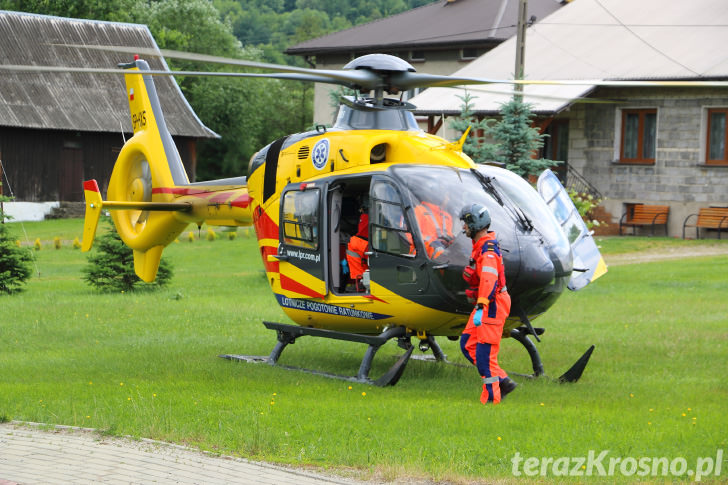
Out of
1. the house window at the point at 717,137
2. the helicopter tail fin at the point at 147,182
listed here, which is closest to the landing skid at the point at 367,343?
the helicopter tail fin at the point at 147,182

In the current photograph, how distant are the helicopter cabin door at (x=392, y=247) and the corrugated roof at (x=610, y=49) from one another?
21678 mm

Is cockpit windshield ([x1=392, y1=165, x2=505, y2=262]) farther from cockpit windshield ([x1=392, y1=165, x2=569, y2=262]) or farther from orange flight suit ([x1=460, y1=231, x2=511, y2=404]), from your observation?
orange flight suit ([x1=460, y1=231, x2=511, y2=404])

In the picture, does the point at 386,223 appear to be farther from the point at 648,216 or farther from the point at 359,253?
the point at 648,216

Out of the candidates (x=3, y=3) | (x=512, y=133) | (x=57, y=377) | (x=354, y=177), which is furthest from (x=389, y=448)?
(x=3, y=3)

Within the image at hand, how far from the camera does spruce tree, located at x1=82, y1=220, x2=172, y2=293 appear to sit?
21.6m

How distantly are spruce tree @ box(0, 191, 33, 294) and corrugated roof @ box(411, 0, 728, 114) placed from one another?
15921mm

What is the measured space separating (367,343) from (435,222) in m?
1.66

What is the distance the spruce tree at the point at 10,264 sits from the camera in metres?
21.2

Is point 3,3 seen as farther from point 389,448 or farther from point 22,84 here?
point 389,448

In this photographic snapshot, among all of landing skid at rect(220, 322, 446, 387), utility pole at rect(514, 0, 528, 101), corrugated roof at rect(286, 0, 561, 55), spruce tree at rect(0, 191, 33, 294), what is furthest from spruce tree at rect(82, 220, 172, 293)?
corrugated roof at rect(286, 0, 561, 55)

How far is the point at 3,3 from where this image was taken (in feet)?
192

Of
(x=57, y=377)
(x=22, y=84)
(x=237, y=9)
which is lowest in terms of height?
(x=57, y=377)

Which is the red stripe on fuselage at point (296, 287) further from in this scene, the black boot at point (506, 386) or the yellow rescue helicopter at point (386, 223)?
the black boot at point (506, 386)

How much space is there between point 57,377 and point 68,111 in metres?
33.9
